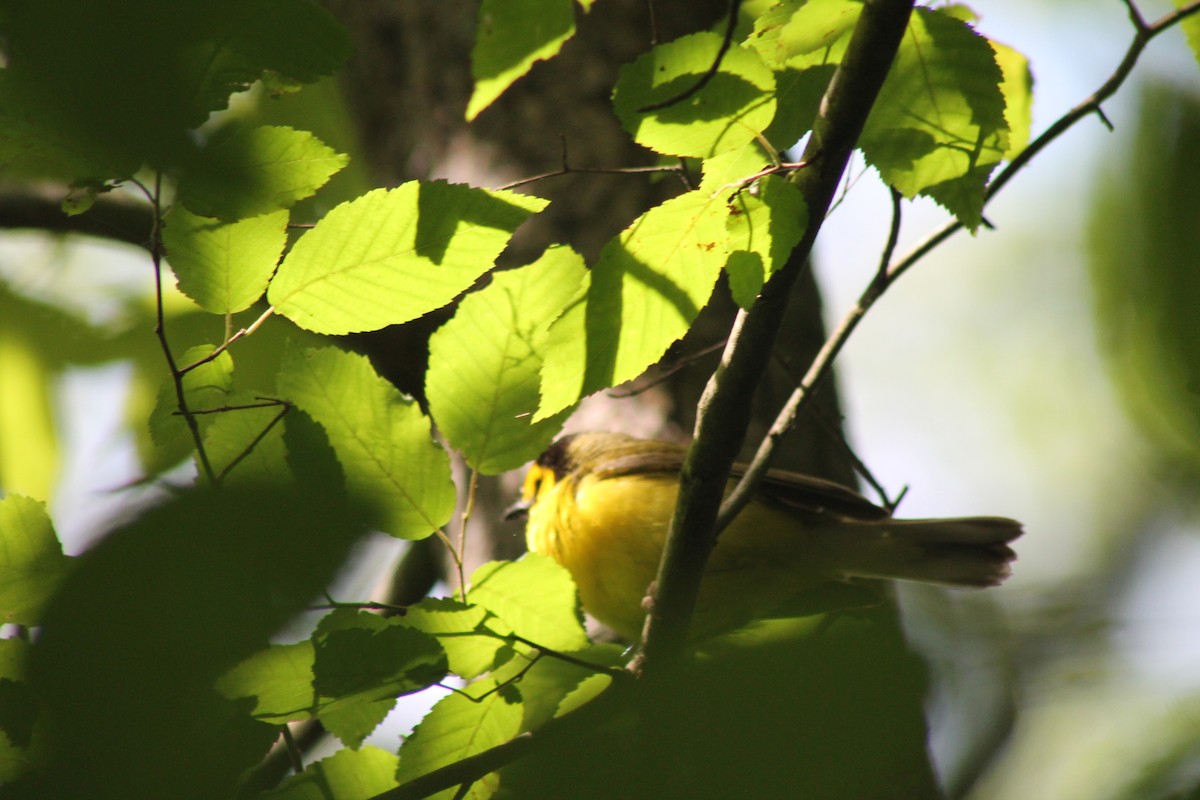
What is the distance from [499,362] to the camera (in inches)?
73.1

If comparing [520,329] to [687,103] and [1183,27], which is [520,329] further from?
[1183,27]

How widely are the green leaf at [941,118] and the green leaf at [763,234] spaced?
250 millimetres

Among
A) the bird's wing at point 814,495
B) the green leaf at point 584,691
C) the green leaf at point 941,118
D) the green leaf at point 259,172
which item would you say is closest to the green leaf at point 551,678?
the green leaf at point 584,691

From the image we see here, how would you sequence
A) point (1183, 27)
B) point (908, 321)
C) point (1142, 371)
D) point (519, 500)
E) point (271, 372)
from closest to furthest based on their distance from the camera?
point (1142, 371) → point (1183, 27) → point (519, 500) → point (271, 372) → point (908, 321)

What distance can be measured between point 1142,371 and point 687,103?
111cm

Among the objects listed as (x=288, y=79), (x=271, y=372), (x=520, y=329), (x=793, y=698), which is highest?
(x=288, y=79)

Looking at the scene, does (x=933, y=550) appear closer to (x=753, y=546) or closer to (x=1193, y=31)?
(x=753, y=546)

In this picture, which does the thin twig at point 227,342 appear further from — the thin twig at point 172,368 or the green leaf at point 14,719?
the green leaf at point 14,719

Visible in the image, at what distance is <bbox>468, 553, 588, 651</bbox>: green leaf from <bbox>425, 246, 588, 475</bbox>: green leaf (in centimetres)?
21

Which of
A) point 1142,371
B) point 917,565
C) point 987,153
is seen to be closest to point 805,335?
point 917,565

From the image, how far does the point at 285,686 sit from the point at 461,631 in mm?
325

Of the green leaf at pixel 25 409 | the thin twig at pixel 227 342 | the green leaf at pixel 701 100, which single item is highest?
the green leaf at pixel 701 100

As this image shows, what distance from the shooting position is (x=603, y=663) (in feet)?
5.93

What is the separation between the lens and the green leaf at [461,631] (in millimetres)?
1668
